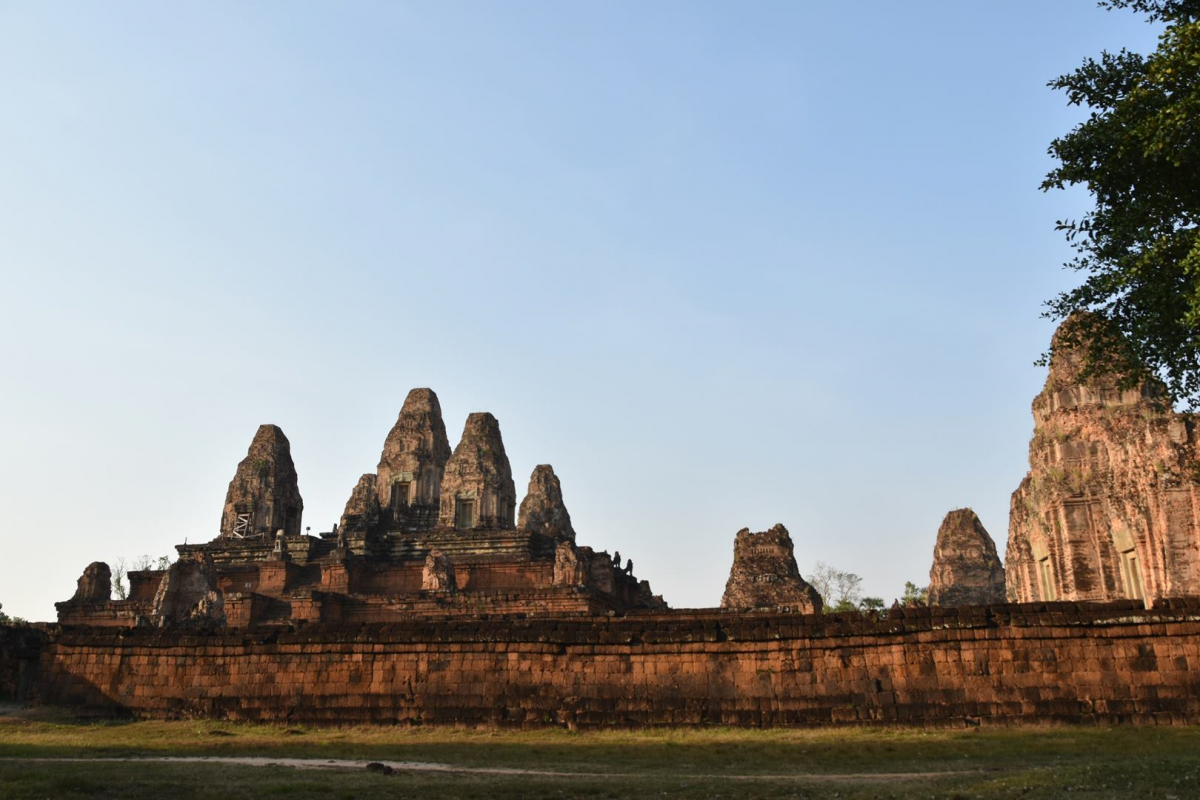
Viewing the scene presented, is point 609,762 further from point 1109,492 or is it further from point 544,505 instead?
point 544,505

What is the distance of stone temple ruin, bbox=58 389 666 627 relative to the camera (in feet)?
105

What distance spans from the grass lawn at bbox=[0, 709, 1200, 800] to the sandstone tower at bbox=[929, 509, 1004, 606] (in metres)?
28.8

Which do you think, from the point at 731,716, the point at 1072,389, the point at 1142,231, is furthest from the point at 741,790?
the point at 1072,389

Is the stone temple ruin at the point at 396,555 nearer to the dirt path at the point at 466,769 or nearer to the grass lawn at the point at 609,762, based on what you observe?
the grass lawn at the point at 609,762

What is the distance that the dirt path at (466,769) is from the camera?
11.0 metres

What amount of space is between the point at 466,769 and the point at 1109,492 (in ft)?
52.5

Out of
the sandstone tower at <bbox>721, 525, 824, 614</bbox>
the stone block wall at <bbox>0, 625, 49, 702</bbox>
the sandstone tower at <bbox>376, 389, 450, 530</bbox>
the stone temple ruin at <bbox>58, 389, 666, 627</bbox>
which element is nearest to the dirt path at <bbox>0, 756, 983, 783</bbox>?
the stone block wall at <bbox>0, 625, 49, 702</bbox>

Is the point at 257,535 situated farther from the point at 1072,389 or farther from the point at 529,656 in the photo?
the point at 1072,389

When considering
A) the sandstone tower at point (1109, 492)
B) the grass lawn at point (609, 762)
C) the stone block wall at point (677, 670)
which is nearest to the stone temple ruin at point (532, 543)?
the sandstone tower at point (1109, 492)

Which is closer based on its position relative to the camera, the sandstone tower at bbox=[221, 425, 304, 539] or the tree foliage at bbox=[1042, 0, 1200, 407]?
the tree foliage at bbox=[1042, 0, 1200, 407]

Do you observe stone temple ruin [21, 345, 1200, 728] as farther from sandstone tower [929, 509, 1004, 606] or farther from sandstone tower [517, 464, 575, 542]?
sandstone tower [517, 464, 575, 542]

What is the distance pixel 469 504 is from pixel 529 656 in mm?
25989

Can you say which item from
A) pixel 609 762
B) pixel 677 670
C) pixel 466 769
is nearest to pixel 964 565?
pixel 677 670

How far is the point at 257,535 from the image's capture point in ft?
143
